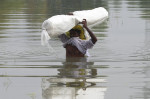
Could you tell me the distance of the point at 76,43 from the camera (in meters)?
12.3

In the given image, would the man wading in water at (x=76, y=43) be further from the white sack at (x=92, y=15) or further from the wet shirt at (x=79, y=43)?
the white sack at (x=92, y=15)

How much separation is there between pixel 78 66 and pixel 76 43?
59 cm

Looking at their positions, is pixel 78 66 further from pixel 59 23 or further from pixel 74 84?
pixel 74 84

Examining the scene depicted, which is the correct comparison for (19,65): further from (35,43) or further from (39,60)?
(35,43)

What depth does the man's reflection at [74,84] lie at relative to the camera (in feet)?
29.2

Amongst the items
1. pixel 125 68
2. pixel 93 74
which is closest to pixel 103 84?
pixel 93 74

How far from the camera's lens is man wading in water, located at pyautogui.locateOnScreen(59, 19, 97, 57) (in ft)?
40.1

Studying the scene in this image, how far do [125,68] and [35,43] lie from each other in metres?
4.29

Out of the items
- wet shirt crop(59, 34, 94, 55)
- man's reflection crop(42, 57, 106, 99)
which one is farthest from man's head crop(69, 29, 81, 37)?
man's reflection crop(42, 57, 106, 99)

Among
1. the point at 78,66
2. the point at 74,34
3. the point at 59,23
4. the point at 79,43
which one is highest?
the point at 59,23

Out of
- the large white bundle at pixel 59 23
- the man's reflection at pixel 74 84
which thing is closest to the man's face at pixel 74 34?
the large white bundle at pixel 59 23

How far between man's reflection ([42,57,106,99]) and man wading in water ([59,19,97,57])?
0.41 meters

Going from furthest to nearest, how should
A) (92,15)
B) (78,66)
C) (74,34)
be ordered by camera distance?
(92,15), (74,34), (78,66)

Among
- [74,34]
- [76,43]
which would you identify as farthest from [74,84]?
[74,34]
